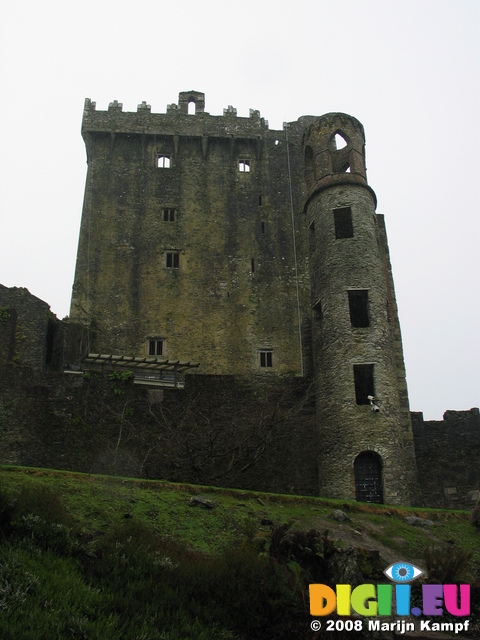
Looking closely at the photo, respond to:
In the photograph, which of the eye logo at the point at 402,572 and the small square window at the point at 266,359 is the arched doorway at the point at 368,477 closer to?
the eye logo at the point at 402,572

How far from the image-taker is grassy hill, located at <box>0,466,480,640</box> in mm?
9539

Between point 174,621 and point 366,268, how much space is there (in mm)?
16672

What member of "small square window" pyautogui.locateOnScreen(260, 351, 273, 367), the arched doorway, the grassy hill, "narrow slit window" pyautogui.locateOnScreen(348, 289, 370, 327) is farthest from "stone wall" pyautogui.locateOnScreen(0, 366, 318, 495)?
"small square window" pyautogui.locateOnScreen(260, 351, 273, 367)

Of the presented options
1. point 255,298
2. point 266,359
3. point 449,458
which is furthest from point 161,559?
point 255,298

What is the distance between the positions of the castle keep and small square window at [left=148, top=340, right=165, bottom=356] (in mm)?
68

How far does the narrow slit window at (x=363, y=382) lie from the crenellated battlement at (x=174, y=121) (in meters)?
18.2

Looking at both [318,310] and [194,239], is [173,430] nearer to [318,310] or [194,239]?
[318,310]

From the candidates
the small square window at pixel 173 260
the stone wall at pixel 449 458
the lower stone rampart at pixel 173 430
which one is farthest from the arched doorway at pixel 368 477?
the small square window at pixel 173 260

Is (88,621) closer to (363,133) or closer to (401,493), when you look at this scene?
(401,493)

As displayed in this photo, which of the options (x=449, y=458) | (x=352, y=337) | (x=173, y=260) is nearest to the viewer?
(x=352, y=337)

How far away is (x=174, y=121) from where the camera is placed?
36750 millimetres

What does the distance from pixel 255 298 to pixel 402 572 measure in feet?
70.5

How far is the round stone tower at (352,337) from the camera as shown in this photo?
70.4ft

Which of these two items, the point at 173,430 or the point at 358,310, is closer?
the point at 173,430
